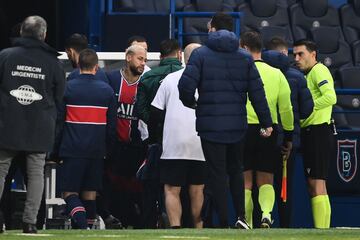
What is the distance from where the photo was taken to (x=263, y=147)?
15.2 metres

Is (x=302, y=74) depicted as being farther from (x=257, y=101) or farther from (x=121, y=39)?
(x=121, y=39)

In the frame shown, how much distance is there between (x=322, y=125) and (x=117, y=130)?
205 cm

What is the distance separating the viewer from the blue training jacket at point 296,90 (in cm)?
1540

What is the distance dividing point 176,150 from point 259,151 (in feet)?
3.17

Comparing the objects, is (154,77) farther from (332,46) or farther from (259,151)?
(332,46)

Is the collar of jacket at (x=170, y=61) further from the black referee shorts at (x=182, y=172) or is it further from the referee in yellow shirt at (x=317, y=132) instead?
the referee in yellow shirt at (x=317, y=132)

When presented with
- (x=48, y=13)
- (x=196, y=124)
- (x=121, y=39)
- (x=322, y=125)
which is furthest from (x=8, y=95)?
(x=48, y=13)

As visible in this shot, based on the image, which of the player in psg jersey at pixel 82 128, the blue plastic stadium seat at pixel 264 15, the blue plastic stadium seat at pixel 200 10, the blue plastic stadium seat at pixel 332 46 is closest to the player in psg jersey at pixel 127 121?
the player in psg jersey at pixel 82 128

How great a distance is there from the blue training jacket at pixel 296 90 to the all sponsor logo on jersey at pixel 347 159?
6.43 ft

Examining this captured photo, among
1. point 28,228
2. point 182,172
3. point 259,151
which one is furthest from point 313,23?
point 28,228

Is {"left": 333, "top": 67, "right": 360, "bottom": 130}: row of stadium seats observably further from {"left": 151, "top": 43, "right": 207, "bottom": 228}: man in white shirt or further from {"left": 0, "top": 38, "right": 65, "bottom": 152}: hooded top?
{"left": 0, "top": 38, "right": 65, "bottom": 152}: hooded top

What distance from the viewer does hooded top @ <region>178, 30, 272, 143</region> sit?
45.4 ft

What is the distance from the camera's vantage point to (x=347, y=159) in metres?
17.4

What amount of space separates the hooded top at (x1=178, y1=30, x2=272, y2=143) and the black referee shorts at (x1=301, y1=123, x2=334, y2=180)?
1.85 meters
